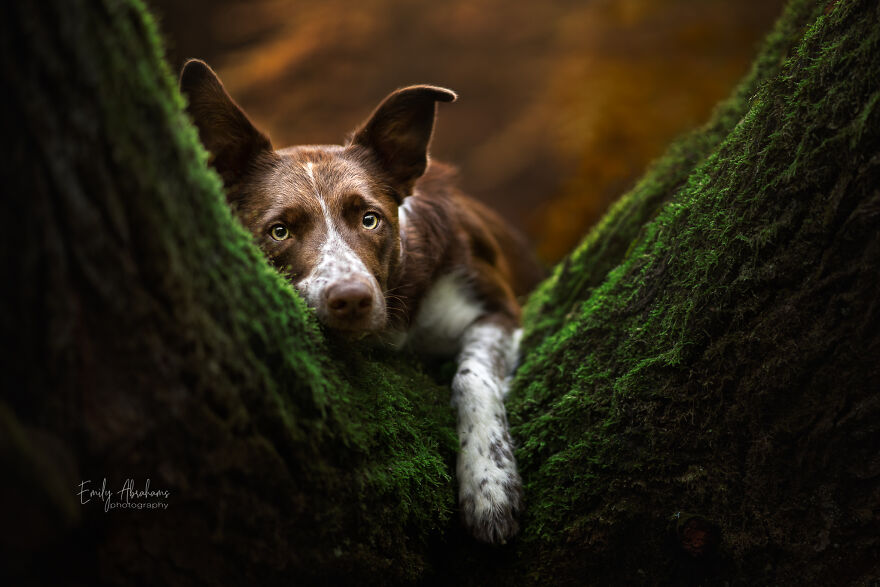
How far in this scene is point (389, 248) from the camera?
2.60 metres

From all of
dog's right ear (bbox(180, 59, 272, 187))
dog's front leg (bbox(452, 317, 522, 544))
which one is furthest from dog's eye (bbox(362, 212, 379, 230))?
dog's front leg (bbox(452, 317, 522, 544))

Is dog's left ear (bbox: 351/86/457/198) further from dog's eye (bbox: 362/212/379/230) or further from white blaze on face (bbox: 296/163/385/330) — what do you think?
white blaze on face (bbox: 296/163/385/330)

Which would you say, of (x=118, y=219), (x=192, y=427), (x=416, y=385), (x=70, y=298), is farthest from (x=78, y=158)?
(x=416, y=385)

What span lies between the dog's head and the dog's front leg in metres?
0.48

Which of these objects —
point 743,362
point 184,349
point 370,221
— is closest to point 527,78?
point 370,221

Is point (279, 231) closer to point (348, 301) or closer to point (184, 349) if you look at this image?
point (348, 301)

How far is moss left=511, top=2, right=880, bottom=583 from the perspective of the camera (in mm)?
1521

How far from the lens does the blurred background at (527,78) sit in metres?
7.18

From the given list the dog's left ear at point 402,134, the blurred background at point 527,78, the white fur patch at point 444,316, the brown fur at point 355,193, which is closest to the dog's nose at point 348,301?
the brown fur at point 355,193

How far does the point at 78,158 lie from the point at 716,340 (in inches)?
60.9

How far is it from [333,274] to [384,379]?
1.31 feet

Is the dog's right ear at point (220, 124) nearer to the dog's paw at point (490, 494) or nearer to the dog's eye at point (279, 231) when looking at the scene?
the dog's eye at point (279, 231)

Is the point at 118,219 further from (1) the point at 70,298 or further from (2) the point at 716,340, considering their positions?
(2) the point at 716,340

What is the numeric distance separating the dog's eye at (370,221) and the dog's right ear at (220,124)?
1.68ft
